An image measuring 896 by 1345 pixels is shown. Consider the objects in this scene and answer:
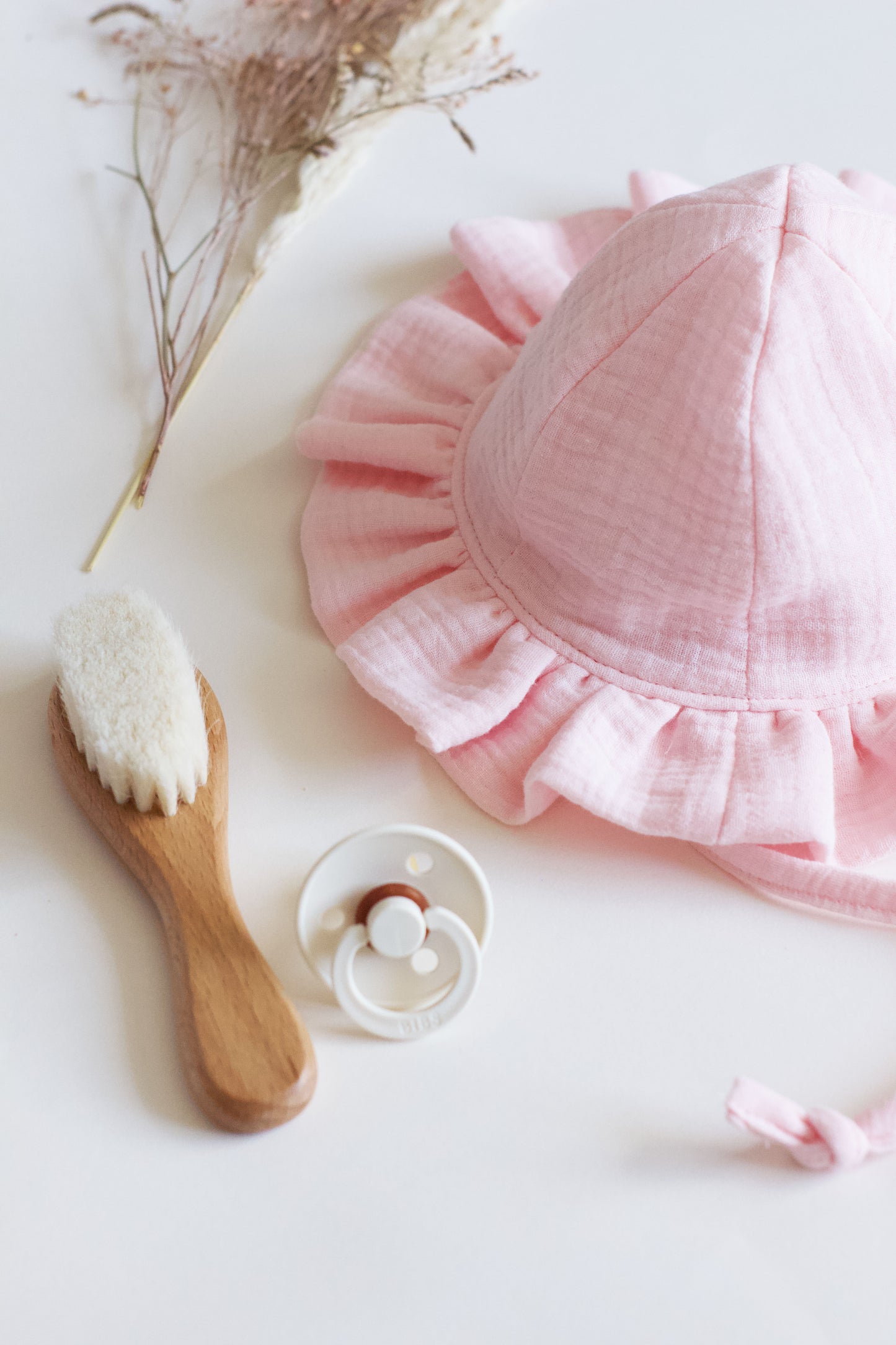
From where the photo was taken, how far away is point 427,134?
3.32ft

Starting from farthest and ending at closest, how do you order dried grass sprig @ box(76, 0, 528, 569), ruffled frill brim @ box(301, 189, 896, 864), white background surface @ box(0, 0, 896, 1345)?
1. dried grass sprig @ box(76, 0, 528, 569)
2. ruffled frill brim @ box(301, 189, 896, 864)
3. white background surface @ box(0, 0, 896, 1345)

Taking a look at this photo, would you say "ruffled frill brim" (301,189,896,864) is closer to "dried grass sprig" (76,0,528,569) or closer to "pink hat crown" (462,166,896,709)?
"pink hat crown" (462,166,896,709)

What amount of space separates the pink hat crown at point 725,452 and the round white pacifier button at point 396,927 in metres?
0.21

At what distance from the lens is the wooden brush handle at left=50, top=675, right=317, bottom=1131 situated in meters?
0.57

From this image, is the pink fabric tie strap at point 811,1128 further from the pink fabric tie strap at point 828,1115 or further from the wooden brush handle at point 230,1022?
the wooden brush handle at point 230,1022

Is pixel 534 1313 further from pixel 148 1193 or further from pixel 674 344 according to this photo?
pixel 674 344

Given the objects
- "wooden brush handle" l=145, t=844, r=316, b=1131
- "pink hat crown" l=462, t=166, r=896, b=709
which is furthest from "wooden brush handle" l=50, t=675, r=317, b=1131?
"pink hat crown" l=462, t=166, r=896, b=709

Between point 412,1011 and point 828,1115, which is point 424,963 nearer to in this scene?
point 412,1011

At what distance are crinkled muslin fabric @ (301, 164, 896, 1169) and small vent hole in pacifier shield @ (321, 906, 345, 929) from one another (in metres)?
0.11

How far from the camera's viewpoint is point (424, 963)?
0.63 m

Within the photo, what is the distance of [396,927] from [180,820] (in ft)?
0.48

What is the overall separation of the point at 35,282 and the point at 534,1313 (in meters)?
0.78

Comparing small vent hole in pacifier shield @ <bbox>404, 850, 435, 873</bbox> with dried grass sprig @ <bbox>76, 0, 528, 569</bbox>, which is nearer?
small vent hole in pacifier shield @ <bbox>404, 850, 435, 873</bbox>

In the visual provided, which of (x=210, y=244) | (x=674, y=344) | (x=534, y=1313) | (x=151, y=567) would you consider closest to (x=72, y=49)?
(x=210, y=244)
